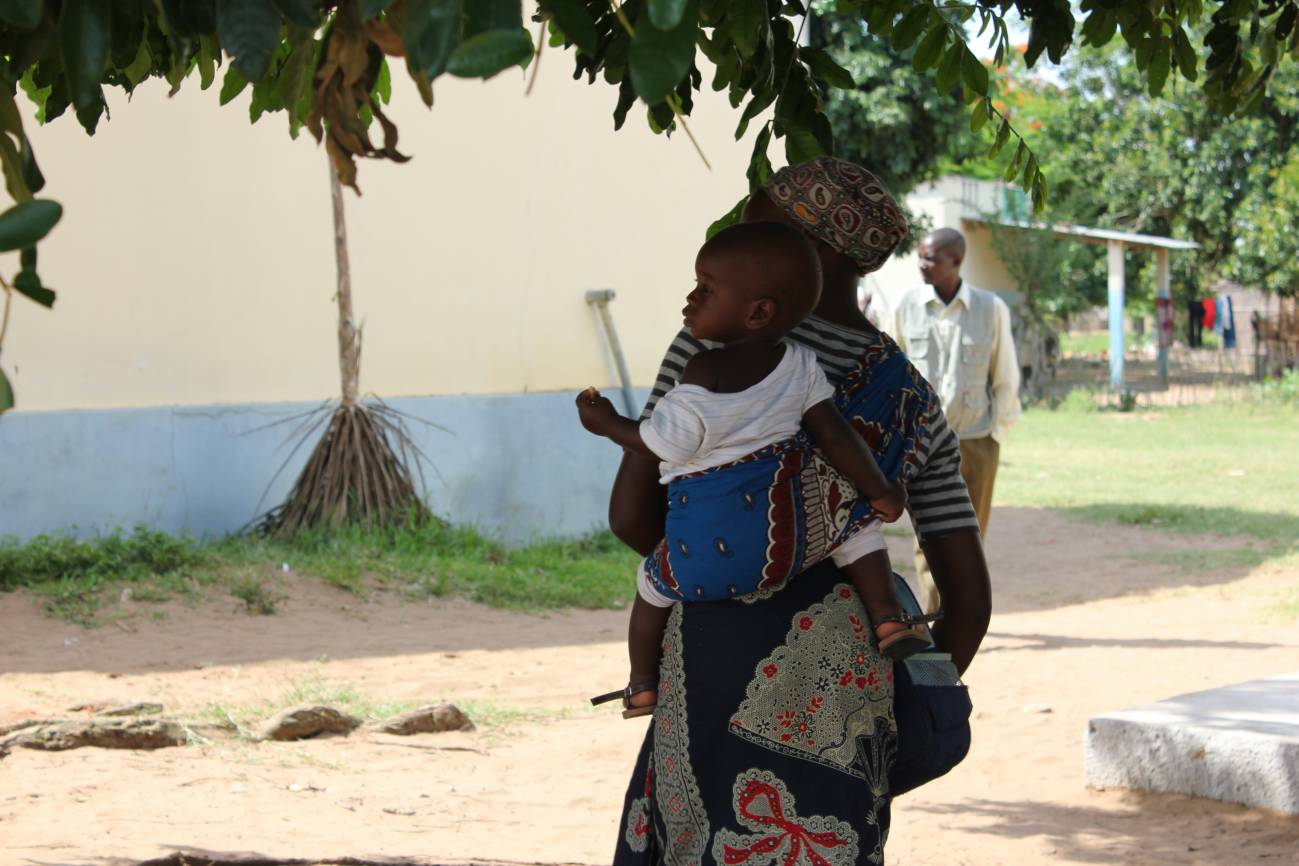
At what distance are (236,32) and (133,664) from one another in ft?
19.0

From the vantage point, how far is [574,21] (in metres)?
1.43

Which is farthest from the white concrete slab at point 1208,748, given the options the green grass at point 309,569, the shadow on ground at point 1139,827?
the green grass at point 309,569

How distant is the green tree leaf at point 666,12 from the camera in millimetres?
1174

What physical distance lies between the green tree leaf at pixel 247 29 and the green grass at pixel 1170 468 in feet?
32.4

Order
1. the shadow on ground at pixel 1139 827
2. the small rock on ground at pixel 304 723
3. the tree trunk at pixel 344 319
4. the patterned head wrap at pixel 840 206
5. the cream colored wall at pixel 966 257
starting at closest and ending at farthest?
the patterned head wrap at pixel 840 206
the shadow on ground at pixel 1139 827
the small rock on ground at pixel 304 723
the tree trunk at pixel 344 319
the cream colored wall at pixel 966 257

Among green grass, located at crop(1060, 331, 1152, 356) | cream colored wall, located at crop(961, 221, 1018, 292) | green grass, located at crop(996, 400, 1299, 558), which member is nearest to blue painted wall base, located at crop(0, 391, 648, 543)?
green grass, located at crop(996, 400, 1299, 558)

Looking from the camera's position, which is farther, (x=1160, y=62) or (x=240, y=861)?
(x=240, y=861)

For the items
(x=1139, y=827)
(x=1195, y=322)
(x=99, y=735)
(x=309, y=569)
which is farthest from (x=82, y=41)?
(x=1195, y=322)

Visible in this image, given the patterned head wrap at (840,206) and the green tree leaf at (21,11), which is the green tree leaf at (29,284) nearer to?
the green tree leaf at (21,11)

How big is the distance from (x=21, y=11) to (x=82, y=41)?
0.15 m

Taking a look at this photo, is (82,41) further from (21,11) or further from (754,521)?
(754,521)

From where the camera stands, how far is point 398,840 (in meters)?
4.29

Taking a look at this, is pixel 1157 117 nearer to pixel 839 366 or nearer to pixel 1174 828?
pixel 1174 828

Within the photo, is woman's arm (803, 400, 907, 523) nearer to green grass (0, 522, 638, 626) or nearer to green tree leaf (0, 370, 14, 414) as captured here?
green tree leaf (0, 370, 14, 414)
